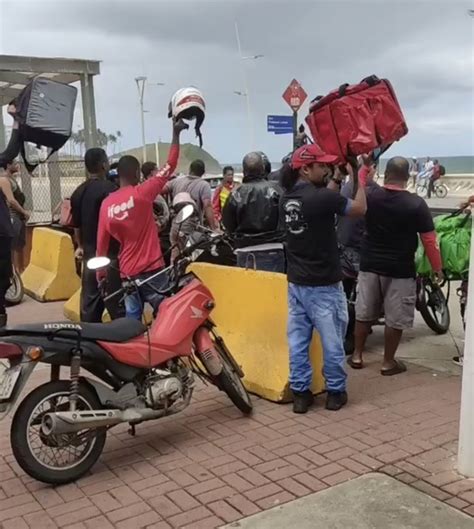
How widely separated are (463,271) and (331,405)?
2.04m

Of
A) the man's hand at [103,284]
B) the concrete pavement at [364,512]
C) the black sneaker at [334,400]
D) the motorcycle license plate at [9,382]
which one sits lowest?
the concrete pavement at [364,512]

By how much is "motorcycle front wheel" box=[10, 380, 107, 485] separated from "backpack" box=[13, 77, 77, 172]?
261 cm

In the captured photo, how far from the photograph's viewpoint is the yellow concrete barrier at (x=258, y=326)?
5.27 metres

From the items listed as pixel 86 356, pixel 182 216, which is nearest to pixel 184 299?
pixel 182 216

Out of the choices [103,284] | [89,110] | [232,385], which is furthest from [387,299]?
[89,110]

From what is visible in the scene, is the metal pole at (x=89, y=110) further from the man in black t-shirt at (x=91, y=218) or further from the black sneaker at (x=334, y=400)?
the black sneaker at (x=334, y=400)

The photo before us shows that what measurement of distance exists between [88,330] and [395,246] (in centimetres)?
275

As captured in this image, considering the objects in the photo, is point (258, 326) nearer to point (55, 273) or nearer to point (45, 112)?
point (45, 112)

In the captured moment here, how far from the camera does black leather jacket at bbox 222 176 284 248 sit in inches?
257

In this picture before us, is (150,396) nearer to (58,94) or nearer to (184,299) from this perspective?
(184,299)

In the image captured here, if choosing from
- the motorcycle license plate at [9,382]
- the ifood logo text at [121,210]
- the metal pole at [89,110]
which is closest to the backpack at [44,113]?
the ifood logo text at [121,210]

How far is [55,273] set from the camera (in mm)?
9625

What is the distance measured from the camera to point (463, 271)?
6.22 m

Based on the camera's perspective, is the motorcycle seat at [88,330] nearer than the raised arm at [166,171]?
Yes
